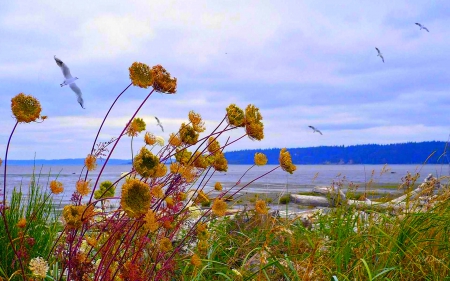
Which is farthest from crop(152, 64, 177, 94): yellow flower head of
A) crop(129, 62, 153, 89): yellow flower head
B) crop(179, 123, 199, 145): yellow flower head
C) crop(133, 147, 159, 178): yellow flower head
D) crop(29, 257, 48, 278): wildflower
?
crop(29, 257, 48, 278): wildflower

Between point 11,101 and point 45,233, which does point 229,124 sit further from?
point 45,233

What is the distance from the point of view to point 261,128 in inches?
86.9

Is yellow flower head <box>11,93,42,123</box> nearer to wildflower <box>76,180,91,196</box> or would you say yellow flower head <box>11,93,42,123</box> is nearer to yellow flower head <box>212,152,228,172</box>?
wildflower <box>76,180,91,196</box>

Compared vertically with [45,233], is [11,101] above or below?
above

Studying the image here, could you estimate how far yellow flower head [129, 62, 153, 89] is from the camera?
1882 mm

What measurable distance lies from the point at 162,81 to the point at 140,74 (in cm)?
9

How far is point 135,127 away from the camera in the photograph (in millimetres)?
2369

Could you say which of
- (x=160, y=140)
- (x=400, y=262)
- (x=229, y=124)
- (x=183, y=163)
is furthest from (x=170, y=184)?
(x=400, y=262)

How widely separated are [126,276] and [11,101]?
0.77m

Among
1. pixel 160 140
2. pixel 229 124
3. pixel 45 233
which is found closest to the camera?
pixel 229 124

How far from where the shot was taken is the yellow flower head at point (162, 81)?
1.92 metres

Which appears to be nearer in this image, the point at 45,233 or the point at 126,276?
the point at 126,276

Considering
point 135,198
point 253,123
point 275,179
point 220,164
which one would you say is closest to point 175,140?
point 220,164

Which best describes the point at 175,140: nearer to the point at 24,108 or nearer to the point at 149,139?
the point at 149,139
